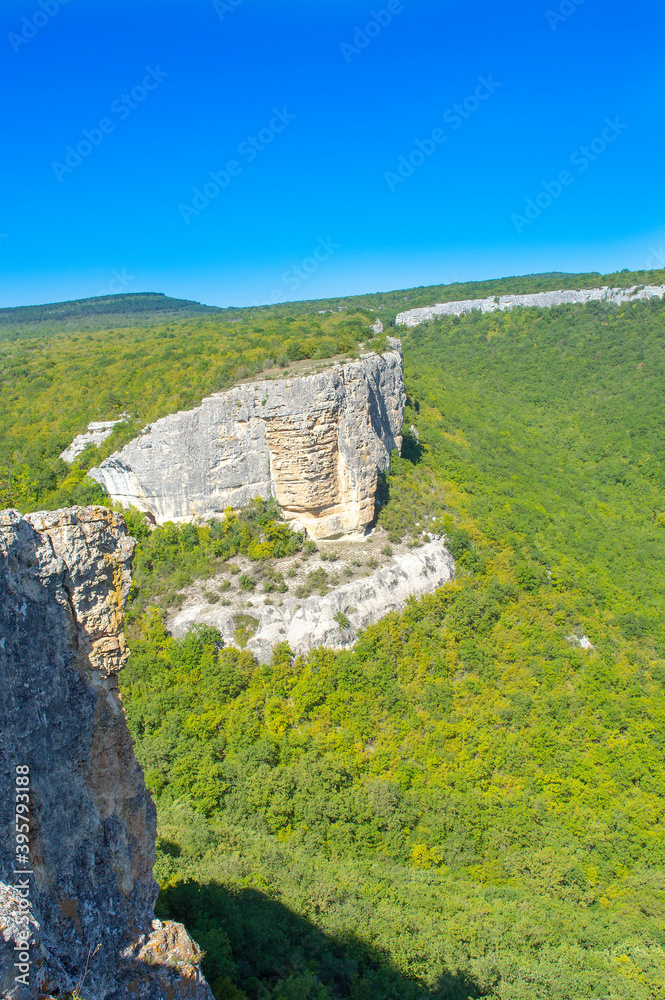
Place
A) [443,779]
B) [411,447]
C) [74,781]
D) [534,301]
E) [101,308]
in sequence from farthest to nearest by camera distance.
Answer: [101,308] → [534,301] → [411,447] → [443,779] → [74,781]

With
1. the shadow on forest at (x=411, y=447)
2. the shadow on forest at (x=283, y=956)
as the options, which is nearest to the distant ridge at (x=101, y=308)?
the shadow on forest at (x=411, y=447)

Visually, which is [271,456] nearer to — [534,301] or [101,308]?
[534,301]

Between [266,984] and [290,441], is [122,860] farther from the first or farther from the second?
[290,441]

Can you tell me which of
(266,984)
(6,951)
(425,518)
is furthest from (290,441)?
(6,951)

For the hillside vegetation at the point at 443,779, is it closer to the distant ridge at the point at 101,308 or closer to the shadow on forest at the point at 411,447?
the shadow on forest at the point at 411,447

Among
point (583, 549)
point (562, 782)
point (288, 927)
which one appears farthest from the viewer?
point (583, 549)

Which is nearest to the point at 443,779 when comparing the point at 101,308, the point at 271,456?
the point at 271,456

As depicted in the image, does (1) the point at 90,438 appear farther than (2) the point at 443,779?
Yes
